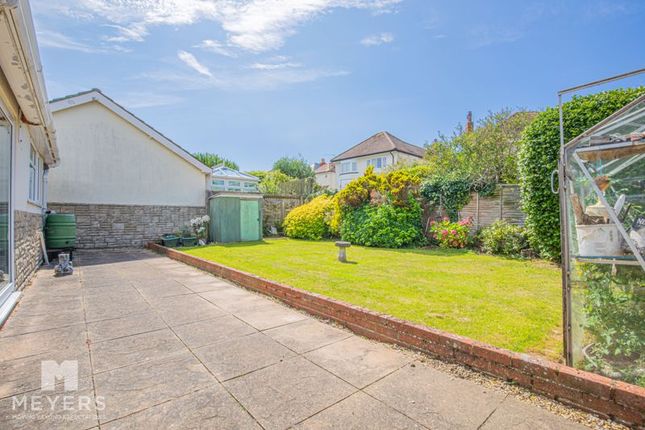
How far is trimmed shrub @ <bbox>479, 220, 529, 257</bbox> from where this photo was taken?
8.91m

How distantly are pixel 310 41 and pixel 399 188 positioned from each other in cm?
599

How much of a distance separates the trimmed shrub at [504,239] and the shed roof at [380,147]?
797 inches

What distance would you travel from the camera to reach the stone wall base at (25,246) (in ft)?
17.9

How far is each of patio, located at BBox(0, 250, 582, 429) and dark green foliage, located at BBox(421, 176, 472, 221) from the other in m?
8.76

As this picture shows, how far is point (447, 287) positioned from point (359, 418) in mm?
3930

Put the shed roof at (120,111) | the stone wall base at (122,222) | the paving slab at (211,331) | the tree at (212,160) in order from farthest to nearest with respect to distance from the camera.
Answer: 1. the tree at (212,160)
2. the stone wall base at (122,222)
3. the shed roof at (120,111)
4. the paving slab at (211,331)

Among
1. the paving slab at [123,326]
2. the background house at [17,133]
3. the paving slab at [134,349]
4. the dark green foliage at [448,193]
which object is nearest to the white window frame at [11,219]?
the background house at [17,133]

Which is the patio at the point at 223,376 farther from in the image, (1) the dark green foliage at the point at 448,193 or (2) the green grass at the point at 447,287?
(1) the dark green foliage at the point at 448,193

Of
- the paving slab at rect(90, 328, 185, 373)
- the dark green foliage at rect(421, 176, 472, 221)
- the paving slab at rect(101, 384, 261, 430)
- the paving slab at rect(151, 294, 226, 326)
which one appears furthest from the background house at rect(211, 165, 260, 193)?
the paving slab at rect(101, 384, 261, 430)

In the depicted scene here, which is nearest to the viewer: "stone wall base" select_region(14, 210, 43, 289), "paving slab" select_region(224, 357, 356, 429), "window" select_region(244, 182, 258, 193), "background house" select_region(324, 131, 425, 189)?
"paving slab" select_region(224, 357, 356, 429)

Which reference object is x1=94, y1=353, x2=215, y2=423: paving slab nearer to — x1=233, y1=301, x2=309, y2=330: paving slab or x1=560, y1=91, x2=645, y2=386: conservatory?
x1=233, y1=301, x2=309, y2=330: paving slab

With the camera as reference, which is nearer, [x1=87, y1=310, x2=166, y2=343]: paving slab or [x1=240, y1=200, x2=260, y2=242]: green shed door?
[x1=87, y1=310, x2=166, y2=343]: paving slab

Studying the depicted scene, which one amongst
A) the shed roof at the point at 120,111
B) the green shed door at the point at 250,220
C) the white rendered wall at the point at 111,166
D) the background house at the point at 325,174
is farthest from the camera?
the background house at the point at 325,174

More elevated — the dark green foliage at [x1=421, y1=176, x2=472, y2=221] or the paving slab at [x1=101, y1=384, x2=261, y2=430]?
the dark green foliage at [x1=421, y1=176, x2=472, y2=221]
